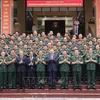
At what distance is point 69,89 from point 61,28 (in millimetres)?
14550

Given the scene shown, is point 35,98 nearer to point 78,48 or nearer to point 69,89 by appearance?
point 69,89

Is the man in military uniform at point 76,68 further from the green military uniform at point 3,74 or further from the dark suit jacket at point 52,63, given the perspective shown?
the green military uniform at point 3,74

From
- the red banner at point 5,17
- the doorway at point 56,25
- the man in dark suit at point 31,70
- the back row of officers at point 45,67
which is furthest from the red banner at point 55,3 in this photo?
the man in dark suit at point 31,70

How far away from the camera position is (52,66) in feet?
53.8

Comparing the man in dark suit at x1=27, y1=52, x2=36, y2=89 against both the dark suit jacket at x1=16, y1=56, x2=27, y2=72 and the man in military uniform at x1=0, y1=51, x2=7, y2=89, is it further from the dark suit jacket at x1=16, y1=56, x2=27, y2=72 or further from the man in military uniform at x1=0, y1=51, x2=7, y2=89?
the man in military uniform at x1=0, y1=51, x2=7, y2=89

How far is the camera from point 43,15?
30.2 meters

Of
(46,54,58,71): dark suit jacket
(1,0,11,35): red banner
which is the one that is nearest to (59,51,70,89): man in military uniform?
(46,54,58,71): dark suit jacket

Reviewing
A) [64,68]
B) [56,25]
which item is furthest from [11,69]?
[56,25]

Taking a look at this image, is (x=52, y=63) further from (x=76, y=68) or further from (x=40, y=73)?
(x=76, y=68)

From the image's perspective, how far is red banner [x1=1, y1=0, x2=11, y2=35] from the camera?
23.7 m

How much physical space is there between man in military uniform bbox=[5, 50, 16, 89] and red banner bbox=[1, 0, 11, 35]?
7.37 metres

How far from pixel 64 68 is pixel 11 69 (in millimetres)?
2279

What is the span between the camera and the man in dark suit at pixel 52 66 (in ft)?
53.6

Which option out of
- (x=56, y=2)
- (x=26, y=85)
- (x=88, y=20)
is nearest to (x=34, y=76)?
(x=26, y=85)
